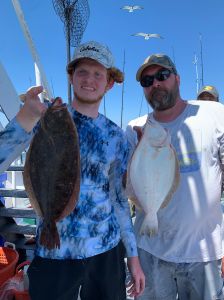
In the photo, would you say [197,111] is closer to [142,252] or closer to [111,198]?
[111,198]

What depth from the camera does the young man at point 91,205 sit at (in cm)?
191

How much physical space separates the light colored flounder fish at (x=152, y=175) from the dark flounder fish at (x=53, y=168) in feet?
1.61

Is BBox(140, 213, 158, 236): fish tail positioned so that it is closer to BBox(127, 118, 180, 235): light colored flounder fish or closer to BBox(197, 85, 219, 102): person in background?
BBox(127, 118, 180, 235): light colored flounder fish

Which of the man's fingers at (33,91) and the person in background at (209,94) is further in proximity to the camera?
the person in background at (209,94)

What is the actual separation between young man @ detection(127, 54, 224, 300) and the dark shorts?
1.69 ft

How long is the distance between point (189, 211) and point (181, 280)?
54 cm

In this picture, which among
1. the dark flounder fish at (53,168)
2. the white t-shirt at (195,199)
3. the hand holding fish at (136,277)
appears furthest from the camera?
the white t-shirt at (195,199)

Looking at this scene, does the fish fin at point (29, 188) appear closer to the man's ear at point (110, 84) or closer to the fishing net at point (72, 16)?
the man's ear at point (110, 84)

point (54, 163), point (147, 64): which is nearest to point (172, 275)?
point (54, 163)

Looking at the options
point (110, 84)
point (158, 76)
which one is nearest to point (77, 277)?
point (110, 84)

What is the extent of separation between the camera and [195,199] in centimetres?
250

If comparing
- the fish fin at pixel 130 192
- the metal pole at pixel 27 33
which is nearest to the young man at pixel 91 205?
the fish fin at pixel 130 192

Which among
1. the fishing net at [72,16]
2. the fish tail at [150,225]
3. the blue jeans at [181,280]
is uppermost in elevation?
the fishing net at [72,16]

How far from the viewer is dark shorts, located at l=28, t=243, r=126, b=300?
6.26 ft
